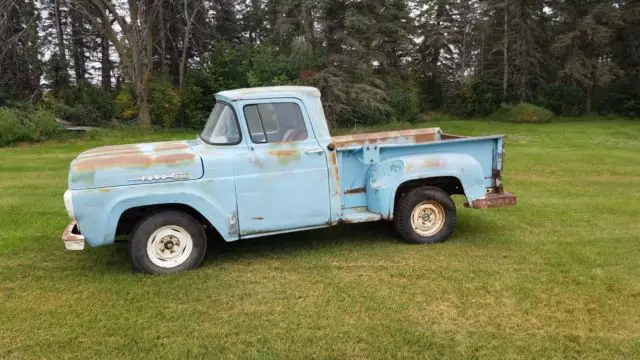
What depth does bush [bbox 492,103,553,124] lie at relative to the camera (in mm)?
26922

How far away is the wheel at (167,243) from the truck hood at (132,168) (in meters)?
0.42

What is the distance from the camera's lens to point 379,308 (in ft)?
15.0

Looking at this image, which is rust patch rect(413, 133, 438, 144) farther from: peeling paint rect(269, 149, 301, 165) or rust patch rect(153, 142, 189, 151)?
rust patch rect(153, 142, 189, 151)

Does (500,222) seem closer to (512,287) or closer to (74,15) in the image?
(512,287)

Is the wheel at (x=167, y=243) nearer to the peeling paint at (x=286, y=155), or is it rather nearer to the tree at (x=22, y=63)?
the peeling paint at (x=286, y=155)

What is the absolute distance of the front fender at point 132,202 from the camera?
203 inches

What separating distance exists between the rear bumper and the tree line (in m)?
15.2

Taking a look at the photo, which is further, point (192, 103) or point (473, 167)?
point (192, 103)

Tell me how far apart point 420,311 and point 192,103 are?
2357 cm

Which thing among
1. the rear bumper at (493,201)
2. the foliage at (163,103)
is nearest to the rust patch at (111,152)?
the rear bumper at (493,201)

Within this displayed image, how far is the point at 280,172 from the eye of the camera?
18.6 ft

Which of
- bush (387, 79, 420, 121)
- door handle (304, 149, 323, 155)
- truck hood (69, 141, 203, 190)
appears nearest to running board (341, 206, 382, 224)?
door handle (304, 149, 323, 155)

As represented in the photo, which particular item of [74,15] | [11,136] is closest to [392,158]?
[11,136]

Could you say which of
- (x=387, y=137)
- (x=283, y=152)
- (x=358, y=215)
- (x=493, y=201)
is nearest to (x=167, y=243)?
(x=283, y=152)
